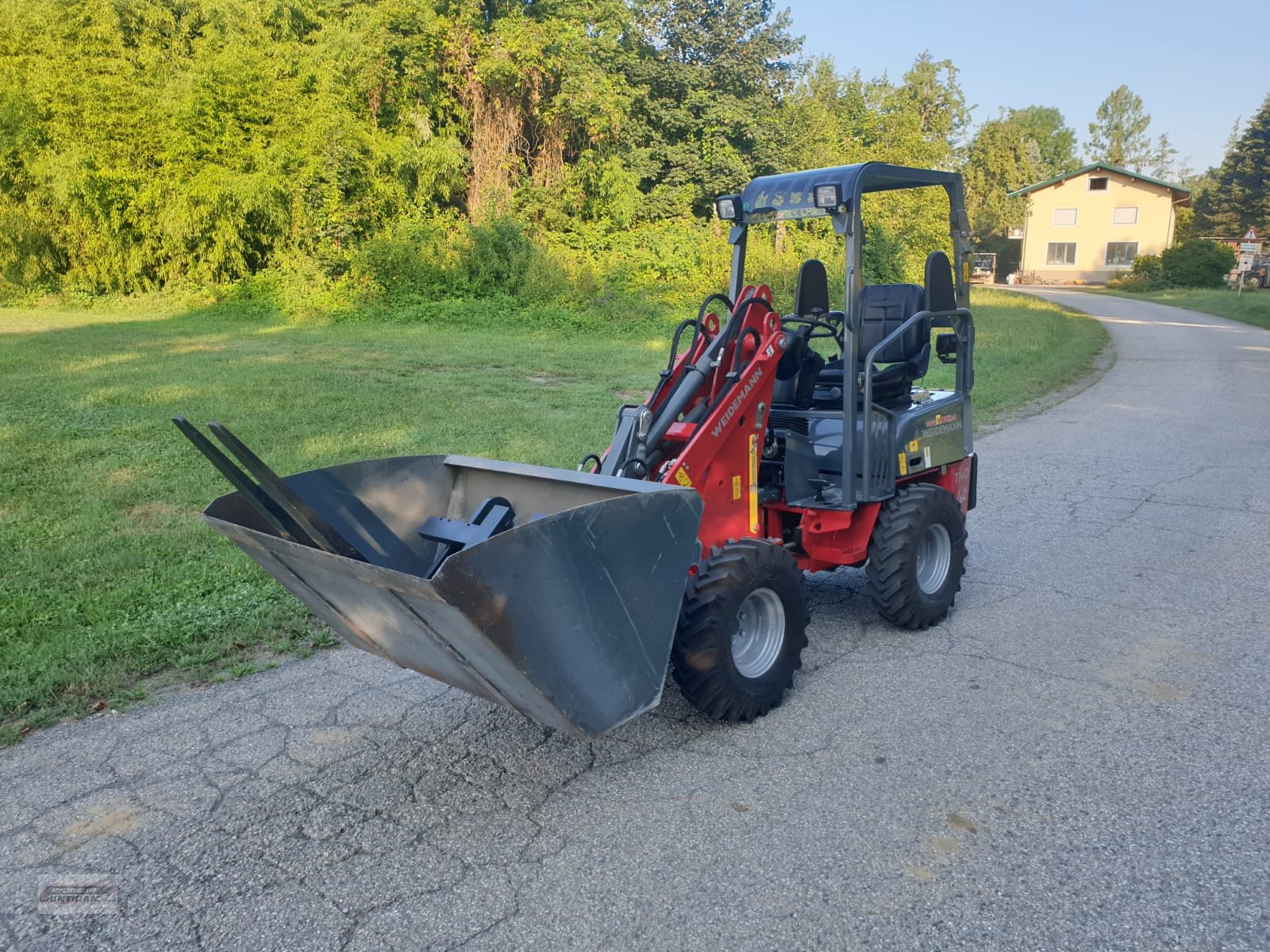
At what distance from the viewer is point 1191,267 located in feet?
151

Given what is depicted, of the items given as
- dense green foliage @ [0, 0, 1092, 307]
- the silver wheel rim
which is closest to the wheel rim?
the silver wheel rim

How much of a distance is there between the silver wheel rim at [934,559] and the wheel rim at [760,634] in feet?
4.46

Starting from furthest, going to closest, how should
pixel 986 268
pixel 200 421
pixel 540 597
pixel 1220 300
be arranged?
pixel 986 268
pixel 1220 300
pixel 200 421
pixel 540 597

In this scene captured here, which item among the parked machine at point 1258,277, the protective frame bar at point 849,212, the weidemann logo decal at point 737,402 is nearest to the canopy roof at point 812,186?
the protective frame bar at point 849,212

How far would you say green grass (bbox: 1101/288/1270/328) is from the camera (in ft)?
96.0

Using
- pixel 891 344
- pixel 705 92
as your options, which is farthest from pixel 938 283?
pixel 705 92

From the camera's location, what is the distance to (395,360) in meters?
15.5

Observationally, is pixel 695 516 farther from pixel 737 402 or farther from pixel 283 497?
pixel 283 497

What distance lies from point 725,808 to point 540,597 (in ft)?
3.45

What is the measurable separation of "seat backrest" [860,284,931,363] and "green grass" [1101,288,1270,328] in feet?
83.7

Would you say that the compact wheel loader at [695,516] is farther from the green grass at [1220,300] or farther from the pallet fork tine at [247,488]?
the green grass at [1220,300]

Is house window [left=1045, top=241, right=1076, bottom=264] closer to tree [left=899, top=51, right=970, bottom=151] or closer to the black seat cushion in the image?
tree [left=899, top=51, right=970, bottom=151]

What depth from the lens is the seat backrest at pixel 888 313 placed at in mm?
5293

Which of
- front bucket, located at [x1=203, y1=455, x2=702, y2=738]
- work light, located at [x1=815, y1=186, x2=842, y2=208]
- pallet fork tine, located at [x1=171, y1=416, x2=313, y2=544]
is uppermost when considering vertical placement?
work light, located at [x1=815, y1=186, x2=842, y2=208]
